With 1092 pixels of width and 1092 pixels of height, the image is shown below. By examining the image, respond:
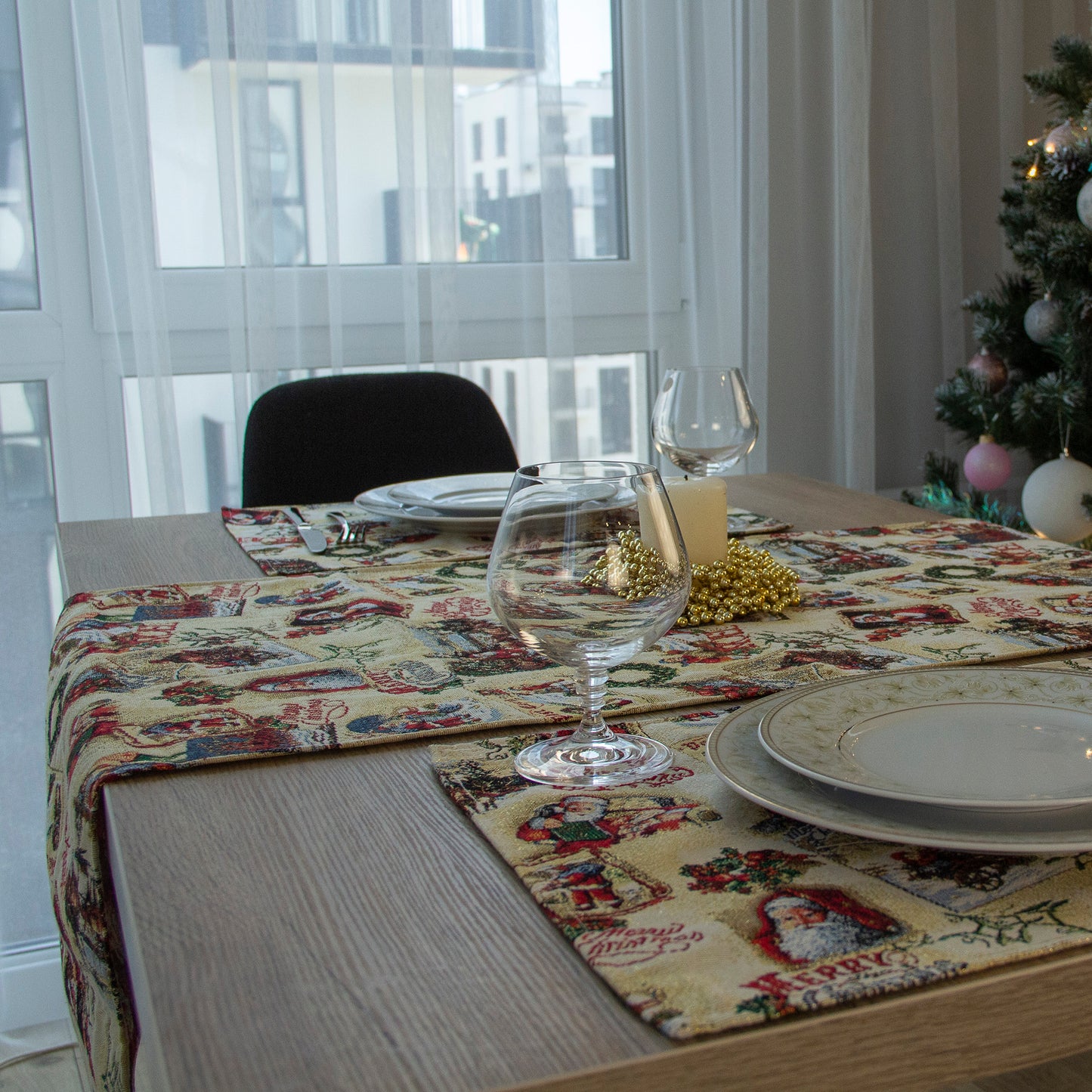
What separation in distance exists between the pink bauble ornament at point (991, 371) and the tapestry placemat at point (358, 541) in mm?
1352

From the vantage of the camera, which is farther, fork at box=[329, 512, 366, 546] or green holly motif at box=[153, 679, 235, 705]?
fork at box=[329, 512, 366, 546]

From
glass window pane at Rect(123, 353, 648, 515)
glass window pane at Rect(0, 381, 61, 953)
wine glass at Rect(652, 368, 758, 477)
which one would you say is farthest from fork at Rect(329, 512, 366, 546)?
glass window pane at Rect(0, 381, 61, 953)

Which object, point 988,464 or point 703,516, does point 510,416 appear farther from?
point 703,516

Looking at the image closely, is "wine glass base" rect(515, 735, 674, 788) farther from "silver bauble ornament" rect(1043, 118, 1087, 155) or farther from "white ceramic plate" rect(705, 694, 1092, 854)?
"silver bauble ornament" rect(1043, 118, 1087, 155)

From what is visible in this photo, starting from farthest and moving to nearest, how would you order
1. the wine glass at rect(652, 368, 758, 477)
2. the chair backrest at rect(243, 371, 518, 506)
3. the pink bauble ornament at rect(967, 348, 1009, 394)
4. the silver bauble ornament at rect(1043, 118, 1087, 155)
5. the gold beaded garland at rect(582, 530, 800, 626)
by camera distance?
the pink bauble ornament at rect(967, 348, 1009, 394) → the silver bauble ornament at rect(1043, 118, 1087, 155) → the chair backrest at rect(243, 371, 518, 506) → the wine glass at rect(652, 368, 758, 477) → the gold beaded garland at rect(582, 530, 800, 626)

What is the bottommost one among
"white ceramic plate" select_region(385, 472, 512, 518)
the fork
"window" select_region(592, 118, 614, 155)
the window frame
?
the fork

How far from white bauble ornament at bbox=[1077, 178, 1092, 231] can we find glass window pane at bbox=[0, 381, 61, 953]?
6.03 ft

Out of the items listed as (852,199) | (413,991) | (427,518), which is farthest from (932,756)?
(852,199)

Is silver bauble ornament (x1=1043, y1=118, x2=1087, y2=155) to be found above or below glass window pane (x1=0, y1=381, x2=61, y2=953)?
above

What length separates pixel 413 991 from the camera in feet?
1.31

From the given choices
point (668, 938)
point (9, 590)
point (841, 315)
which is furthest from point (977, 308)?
point (668, 938)

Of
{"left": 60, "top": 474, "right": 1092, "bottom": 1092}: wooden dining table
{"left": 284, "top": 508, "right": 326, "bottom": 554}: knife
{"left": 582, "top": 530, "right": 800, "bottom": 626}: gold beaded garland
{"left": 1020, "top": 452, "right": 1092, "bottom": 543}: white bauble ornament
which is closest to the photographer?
{"left": 60, "top": 474, "right": 1092, "bottom": 1092}: wooden dining table

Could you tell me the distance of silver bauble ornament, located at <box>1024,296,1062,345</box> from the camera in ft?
7.73

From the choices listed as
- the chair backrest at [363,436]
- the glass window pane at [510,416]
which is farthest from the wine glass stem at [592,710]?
the glass window pane at [510,416]
